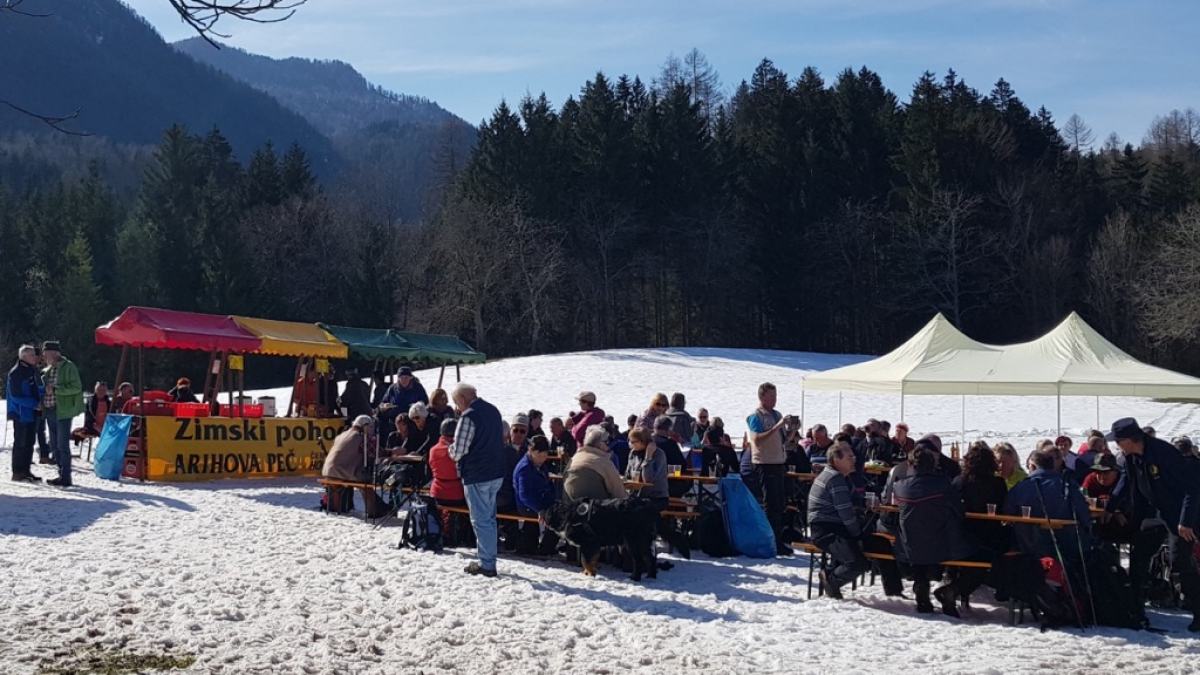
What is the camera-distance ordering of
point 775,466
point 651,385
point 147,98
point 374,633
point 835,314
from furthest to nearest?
point 147,98 → point 835,314 → point 651,385 → point 775,466 → point 374,633

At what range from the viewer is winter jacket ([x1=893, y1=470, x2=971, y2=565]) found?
8.45m

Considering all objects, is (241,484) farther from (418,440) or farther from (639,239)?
(639,239)

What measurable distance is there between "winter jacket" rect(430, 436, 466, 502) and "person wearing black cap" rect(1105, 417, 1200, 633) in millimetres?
5880

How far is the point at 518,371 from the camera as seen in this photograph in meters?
36.0

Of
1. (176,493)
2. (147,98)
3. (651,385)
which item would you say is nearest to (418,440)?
(176,493)

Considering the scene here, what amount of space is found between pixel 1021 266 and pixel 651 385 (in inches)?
917

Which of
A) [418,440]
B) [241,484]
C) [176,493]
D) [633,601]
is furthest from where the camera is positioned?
[241,484]

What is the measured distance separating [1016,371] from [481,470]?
1006 centimetres

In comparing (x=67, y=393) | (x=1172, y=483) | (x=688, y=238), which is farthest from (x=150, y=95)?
(x=1172, y=483)

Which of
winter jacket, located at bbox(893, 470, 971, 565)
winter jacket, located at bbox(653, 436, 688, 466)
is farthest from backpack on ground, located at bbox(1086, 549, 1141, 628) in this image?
winter jacket, located at bbox(653, 436, 688, 466)

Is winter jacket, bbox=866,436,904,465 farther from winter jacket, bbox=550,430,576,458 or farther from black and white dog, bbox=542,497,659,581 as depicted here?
black and white dog, bbox=542,497,659,581

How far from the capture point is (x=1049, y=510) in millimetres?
8508

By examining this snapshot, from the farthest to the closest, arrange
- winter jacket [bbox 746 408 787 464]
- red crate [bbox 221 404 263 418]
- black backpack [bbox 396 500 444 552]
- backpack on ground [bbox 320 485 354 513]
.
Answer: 1. red crate [bbox 221 404 263 418]
2. backpack on ground [bbox 320 485 354 513]
3. winter jacket [bbox 746 408 787 464]
4. black backpack [bbox 396 500 444 552]

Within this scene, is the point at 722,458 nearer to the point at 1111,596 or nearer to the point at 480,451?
the point at 480,451
